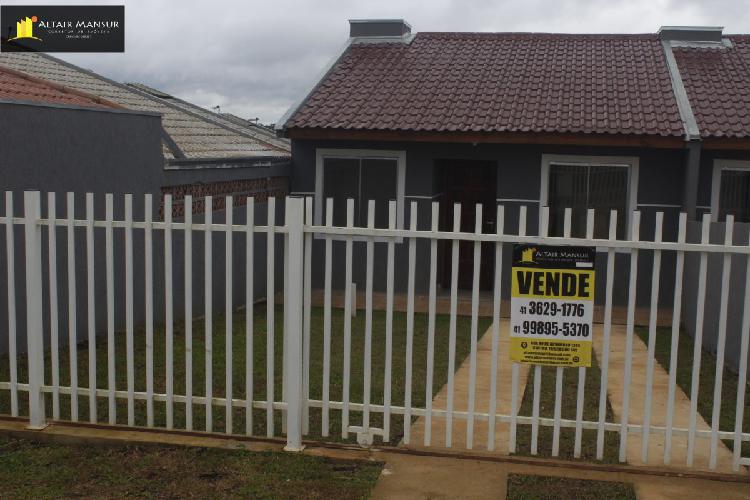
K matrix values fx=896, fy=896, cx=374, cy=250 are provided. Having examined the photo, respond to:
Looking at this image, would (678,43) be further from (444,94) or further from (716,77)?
(444,94)

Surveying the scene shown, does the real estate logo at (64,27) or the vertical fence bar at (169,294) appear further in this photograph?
the real estate logo at (64,27)

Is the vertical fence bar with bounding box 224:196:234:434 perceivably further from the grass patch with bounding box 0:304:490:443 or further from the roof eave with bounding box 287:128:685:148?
the roof eave with bounding box 287:128:685:148

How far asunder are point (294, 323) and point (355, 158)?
910 cm

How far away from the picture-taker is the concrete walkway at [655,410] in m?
6.19

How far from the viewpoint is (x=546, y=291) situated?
5.77 m

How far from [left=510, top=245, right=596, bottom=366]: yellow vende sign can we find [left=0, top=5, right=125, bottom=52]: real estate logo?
29.2 ft

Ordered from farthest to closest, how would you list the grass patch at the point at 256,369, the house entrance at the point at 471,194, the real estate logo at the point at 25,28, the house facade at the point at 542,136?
1. the house entrance at the point at 471,194
2. the house facade at the point at 542,136
3. the real estate logo at the point at 25,28
4. the grass patch at the point at 256,369

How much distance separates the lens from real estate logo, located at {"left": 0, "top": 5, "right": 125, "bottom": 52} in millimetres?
12906

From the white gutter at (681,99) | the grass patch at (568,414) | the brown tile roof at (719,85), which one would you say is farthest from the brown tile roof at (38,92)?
the brown tile roof at (719,85)

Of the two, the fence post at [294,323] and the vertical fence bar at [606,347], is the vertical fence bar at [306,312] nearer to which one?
the fence post at [294,323]

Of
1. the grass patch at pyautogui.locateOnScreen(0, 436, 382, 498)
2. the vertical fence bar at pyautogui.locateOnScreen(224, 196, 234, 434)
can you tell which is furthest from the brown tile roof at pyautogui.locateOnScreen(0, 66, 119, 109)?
the grass patch at pyautogui.locateOnScreen(0, 436, 382, 498)

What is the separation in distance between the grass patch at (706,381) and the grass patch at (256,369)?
2.27 m

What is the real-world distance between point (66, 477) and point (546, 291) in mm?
3242

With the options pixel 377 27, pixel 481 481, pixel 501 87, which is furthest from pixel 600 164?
pixel 481 481
